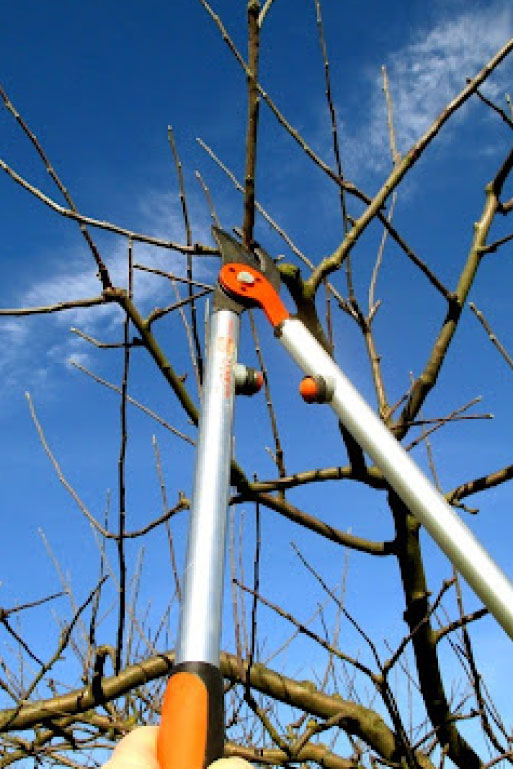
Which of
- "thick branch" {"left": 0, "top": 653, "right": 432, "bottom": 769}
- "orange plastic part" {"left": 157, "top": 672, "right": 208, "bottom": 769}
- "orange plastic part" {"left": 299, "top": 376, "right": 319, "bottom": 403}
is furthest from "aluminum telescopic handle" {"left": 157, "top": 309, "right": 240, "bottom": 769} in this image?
"thick branch" {"left": 0, "top": 653, "right": 432, "bottom": 769}

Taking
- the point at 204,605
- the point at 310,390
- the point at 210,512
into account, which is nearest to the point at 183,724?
the point at 204,605

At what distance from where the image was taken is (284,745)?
2.65 metres

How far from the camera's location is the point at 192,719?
41.8 inches

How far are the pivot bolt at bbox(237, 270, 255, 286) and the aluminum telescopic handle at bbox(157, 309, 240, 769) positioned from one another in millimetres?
354

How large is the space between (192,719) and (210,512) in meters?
0.40

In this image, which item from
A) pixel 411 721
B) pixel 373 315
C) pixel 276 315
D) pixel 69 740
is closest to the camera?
pixel 276 315

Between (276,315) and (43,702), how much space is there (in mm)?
1881

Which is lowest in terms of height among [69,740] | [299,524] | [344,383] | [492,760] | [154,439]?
[492,760]

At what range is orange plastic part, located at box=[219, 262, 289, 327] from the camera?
2.01 metres

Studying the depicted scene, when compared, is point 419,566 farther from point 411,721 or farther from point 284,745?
point 411,721

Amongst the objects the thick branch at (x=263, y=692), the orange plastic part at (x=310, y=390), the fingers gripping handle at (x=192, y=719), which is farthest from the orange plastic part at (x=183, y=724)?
the thick branch at (x=263, y=692)

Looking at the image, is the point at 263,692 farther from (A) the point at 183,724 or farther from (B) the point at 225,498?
(A) the point at 183,724

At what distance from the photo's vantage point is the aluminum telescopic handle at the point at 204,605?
1.04m

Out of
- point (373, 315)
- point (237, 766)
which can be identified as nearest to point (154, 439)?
point (373, 315)
